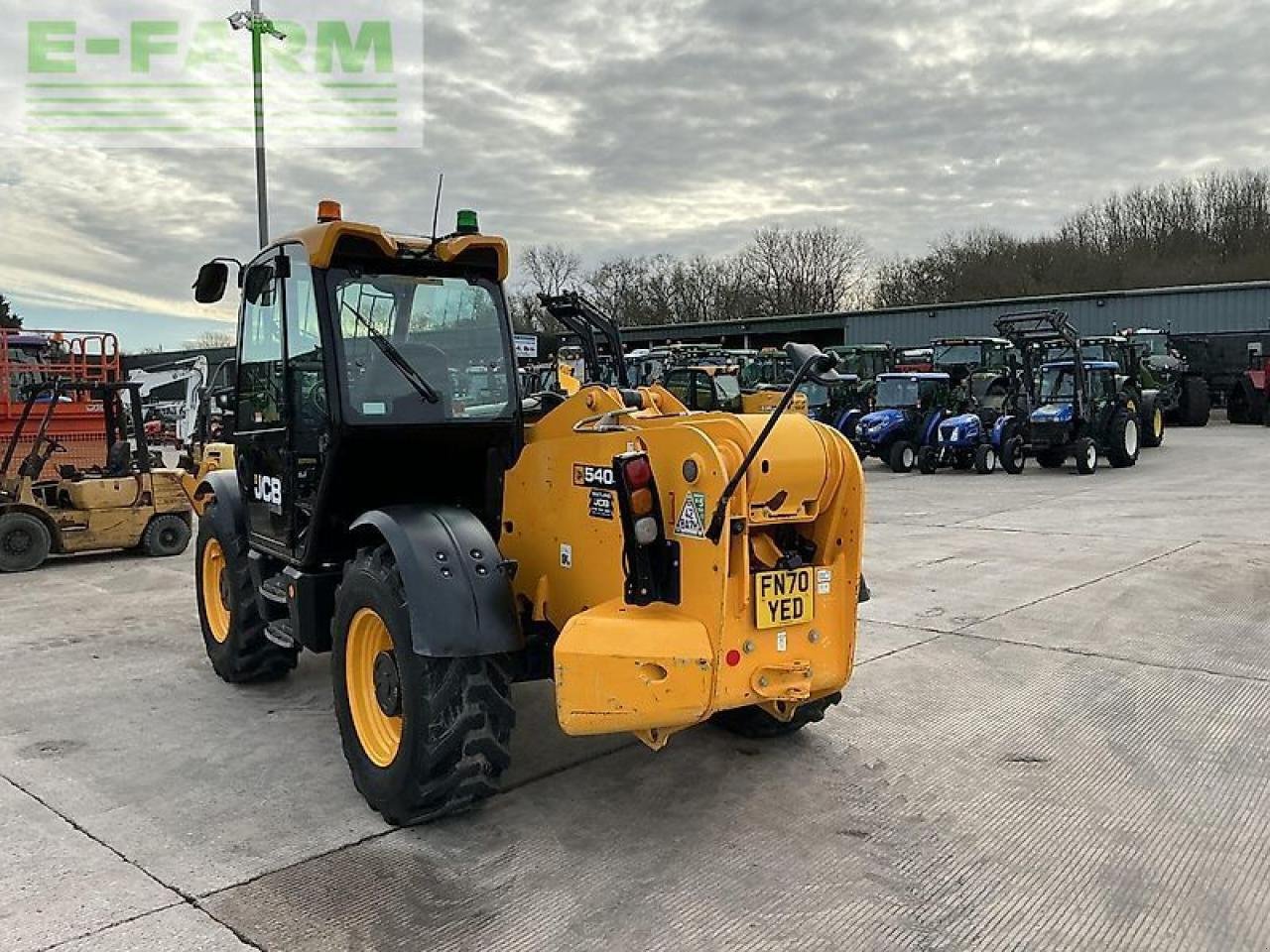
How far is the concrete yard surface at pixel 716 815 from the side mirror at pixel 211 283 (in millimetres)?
2117

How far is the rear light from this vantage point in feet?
11.9

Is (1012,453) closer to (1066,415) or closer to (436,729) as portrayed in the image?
(1066,415)

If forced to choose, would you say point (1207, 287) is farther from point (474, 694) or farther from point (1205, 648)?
point (474, 694)

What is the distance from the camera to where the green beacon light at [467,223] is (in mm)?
4574

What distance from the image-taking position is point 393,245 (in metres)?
4.36

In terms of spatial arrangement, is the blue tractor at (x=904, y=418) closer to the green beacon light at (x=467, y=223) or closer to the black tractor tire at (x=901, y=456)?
the black tractor tire at (x=901, y=456)

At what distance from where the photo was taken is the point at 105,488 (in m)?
10.3

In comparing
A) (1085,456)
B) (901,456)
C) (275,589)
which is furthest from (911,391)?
(275,589)

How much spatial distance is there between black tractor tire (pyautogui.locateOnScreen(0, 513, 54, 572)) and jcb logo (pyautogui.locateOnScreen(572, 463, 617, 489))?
7.95 meters

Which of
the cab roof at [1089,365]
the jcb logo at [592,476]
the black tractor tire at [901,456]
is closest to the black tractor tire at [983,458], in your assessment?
the black tractor tire at [901,456]

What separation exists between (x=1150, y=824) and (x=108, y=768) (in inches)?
170

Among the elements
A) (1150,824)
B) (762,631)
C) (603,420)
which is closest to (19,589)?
(603,420)

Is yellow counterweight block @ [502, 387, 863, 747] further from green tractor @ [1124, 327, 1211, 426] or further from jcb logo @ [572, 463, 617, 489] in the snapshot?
green tractor @ [1124, 327, 1211, 426]

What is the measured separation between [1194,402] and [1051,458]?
11647 mm
